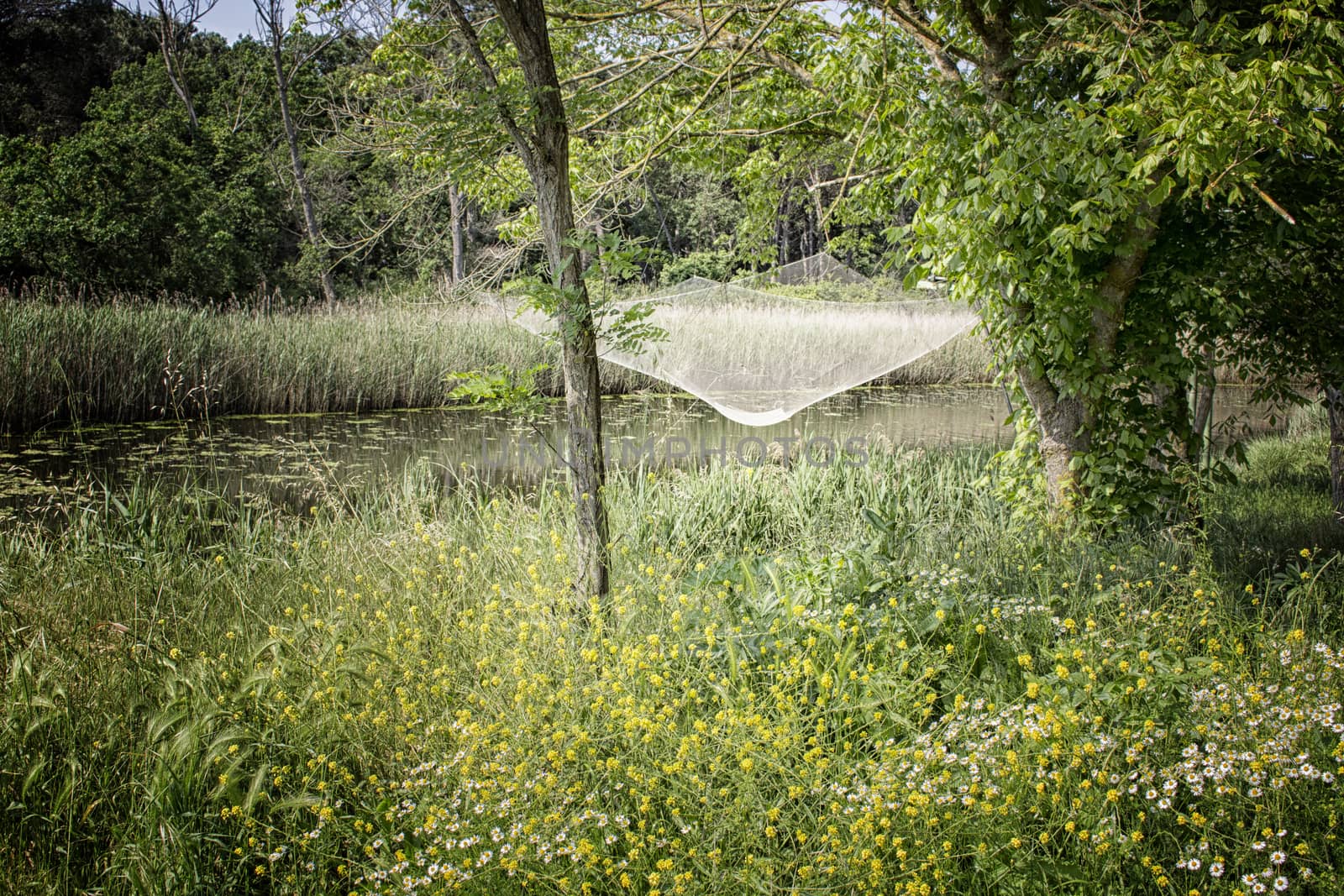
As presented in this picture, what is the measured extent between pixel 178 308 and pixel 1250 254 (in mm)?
8991

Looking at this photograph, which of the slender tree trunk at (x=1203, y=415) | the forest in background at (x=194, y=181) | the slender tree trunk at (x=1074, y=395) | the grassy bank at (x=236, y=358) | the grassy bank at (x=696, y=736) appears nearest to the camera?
the grassy bank at (x=696, y=736)

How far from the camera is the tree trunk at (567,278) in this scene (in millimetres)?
2168

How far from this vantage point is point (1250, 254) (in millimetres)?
3381

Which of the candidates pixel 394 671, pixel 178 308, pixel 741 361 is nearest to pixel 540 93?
pixel 394 671

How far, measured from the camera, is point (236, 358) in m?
8.48

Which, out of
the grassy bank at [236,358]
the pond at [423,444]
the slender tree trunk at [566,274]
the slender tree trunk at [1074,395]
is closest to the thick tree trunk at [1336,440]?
the slender tree trunk at [1074,395]

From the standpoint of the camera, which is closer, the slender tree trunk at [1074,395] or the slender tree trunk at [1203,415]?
the slender tree trunk at [1074,395]

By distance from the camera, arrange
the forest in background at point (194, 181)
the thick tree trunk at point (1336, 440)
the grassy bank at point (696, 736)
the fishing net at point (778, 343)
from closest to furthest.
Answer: the grassy bank at point (696, 736) < the thick tree trunk at point (1336, 440) < the fishing net at point (778, 343) < the forest in background at point (194, 181)

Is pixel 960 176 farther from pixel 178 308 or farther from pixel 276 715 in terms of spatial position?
pixel 178 308

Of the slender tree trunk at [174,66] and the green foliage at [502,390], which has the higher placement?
the slender tree trunk at [174,66]

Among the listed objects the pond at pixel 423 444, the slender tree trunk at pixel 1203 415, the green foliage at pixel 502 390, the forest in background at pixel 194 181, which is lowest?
the pond at pixel 423 444

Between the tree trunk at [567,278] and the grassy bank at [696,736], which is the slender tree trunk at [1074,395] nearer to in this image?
the grassy bank at [696,736]

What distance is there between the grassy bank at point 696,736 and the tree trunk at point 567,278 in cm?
18

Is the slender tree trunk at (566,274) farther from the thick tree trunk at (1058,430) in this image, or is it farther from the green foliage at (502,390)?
the thick tree trunk at (1058,430)
